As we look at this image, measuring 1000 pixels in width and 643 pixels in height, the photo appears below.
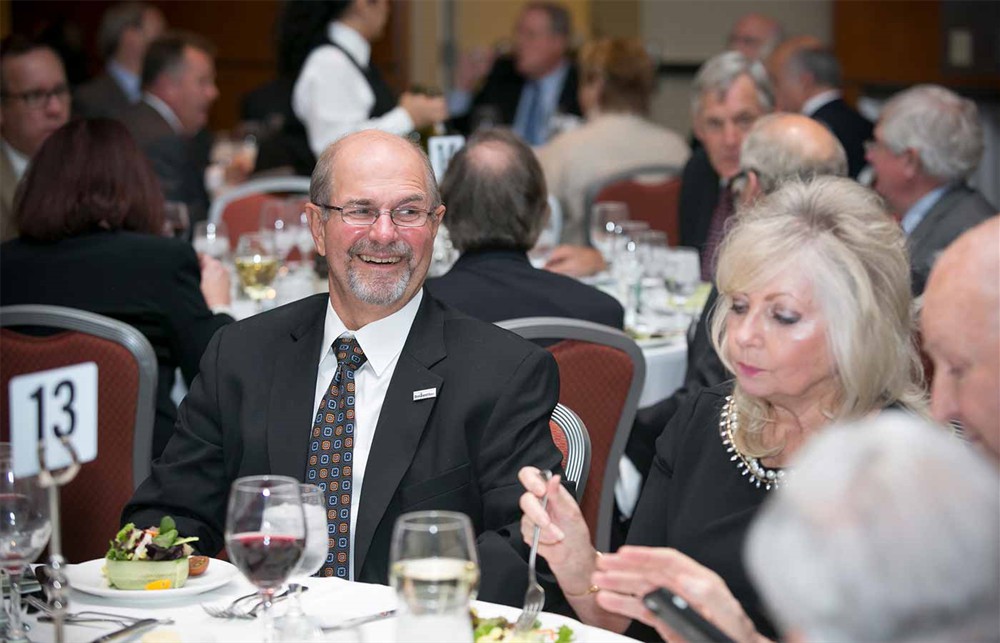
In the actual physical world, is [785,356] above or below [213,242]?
above

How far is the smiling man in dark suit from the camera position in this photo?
2.30m

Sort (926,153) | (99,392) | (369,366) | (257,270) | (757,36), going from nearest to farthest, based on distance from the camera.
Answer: (369,366) → (99,392) → (257,270) → (926,153) → (757,36)

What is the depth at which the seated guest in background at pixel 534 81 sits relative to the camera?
28.8ft

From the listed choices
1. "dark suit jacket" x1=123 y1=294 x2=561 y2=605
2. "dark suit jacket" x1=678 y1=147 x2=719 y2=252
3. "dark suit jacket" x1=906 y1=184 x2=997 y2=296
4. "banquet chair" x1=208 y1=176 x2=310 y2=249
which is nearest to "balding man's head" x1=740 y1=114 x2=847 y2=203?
"dark suit jacket" x1=906 y1=184 x2=997 y2=296

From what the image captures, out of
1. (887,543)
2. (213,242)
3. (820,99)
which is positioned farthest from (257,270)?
(820,99)

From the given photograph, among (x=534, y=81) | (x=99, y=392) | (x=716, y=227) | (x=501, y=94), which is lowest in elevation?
(x=99, y=392)

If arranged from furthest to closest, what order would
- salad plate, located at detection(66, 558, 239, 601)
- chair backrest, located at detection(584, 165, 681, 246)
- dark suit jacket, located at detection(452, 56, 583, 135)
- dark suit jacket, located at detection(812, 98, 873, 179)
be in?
dark suit jacket, located at detection(452, 56, 583, 135), dark suit jacket, located at detection(812, 98, 873, 179), chair backrest, located at detection(584, 165, 681, 246), salad plate, located at detection(66, 558, 239, 601)

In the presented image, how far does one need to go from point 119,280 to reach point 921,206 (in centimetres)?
284

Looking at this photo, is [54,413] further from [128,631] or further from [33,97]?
[33,97]

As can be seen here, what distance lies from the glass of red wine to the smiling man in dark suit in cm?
56

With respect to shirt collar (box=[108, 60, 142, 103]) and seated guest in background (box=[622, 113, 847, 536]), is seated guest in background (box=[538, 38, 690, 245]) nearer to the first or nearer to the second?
seated guest in background (box=[622, 113, 847, 536])

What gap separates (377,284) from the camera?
244cm

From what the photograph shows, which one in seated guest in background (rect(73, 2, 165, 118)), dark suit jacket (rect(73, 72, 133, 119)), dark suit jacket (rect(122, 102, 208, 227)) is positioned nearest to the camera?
dark suit jacket (rect(122, 102, 208, 227))

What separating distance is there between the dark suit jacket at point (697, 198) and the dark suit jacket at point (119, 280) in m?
2.30
